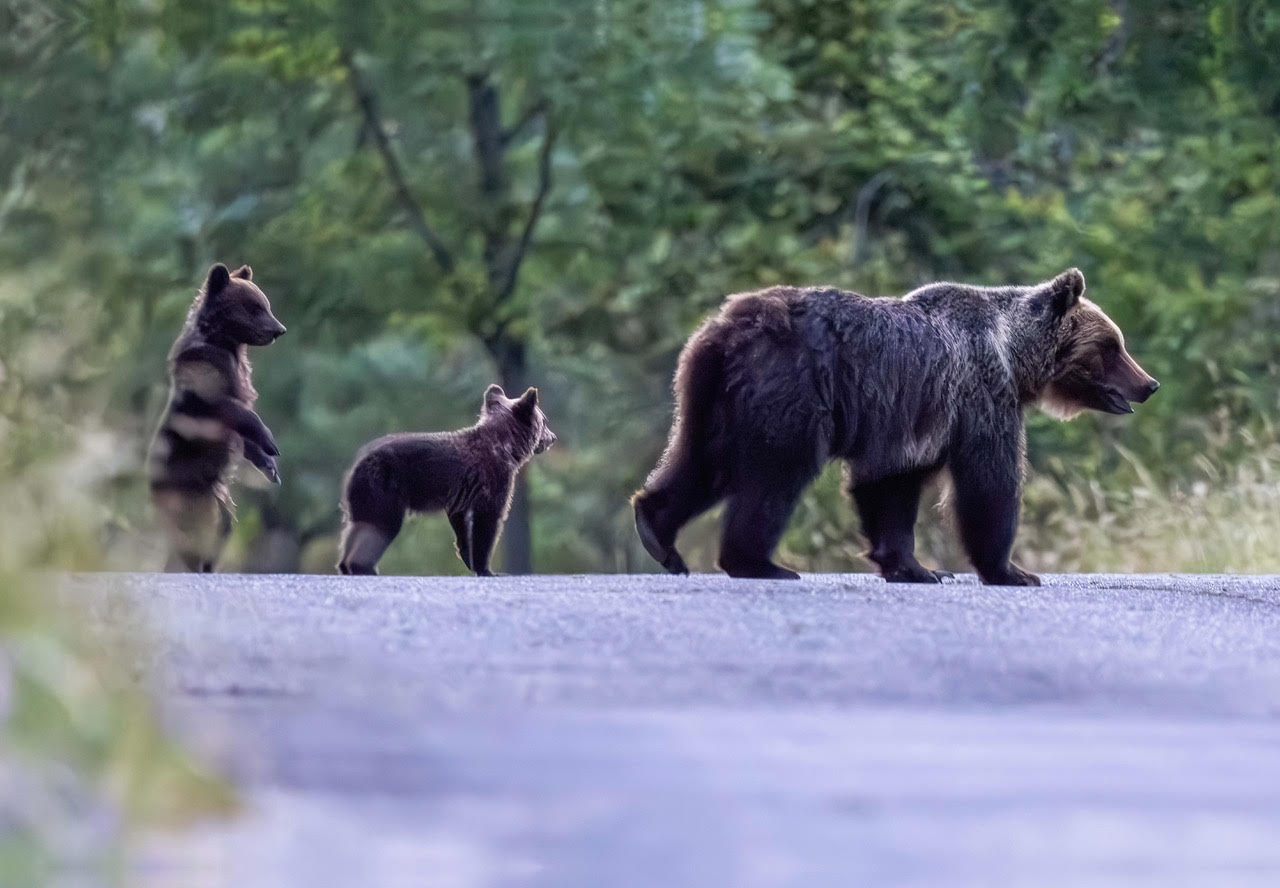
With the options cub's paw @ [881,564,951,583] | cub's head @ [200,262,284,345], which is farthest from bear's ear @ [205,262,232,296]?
cub's paw @ [881,564,951,583]

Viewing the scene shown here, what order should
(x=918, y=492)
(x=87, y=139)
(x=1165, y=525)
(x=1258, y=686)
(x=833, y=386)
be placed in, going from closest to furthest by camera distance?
(x=1258, y=686)
(x=833, y=386)
(x=918, y=492)
(x=1165, y=525)
(x=87, y=139)

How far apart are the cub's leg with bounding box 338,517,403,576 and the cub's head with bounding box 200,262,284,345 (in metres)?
0.98

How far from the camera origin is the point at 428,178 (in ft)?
63.5

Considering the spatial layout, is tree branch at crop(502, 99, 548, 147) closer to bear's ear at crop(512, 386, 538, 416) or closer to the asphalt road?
bear's ear at crop(512, 386, 538, 416)

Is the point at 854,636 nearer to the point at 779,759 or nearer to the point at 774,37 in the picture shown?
the point at 779,759

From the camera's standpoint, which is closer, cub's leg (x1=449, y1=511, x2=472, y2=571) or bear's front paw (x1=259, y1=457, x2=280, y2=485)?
bear's front paw (x1=259, y1=457, x2=280, y2=485)

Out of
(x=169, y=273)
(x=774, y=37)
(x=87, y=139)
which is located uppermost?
(x=774, y=37)

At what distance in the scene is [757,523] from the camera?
750 cm

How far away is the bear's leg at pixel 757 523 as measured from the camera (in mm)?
7512

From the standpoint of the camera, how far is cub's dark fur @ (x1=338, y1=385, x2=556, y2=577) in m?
9.15

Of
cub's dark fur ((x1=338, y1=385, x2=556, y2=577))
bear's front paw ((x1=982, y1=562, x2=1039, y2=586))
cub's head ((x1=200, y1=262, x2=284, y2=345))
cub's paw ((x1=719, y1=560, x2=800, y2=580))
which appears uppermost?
cub's head ((x1=200, y1=262, x2=284, y2=345))

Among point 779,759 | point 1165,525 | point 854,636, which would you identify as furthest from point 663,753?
point 1165,525

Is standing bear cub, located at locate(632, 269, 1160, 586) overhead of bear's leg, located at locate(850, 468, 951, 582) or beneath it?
overhead

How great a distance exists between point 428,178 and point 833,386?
12.2 metres
